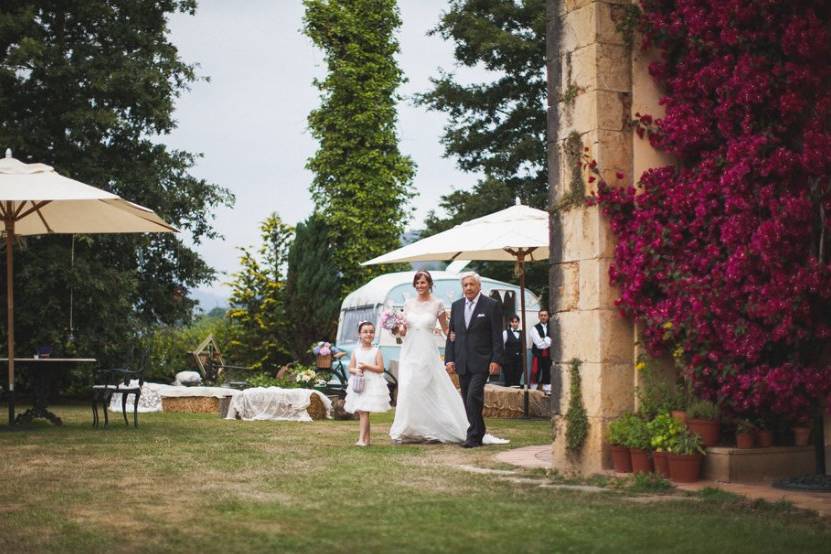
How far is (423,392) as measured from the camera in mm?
12117

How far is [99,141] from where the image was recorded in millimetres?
23859

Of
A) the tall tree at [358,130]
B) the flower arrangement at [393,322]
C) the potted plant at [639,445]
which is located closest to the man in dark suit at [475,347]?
the flower arrangement at [393,322]

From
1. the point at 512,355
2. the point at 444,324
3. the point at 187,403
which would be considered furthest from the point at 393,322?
the point at 512,355

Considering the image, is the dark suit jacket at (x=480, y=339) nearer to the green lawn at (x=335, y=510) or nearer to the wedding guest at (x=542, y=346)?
the green lawn at (x=335, y=510)

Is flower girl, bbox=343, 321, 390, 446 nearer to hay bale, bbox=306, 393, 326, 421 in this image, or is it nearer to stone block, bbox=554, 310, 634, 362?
stone block, bbox=554, 310, 634, 362

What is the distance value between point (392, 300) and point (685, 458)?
49.2 feet

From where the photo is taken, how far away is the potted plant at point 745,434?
8117 millimetres

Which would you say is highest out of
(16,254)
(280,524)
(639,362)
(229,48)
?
(229,48)

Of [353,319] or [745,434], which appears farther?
[353,319]

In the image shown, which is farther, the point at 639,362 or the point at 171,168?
the point at 171,168

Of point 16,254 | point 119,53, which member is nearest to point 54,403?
point 16,254

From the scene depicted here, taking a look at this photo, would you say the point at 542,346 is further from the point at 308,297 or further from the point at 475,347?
the point at 475,347

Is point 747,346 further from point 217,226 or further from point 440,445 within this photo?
point 217,226

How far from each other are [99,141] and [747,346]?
61.7 ft
